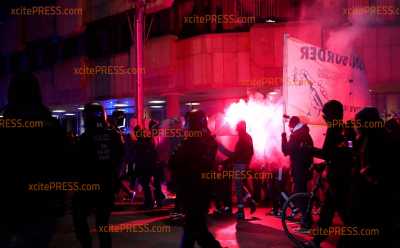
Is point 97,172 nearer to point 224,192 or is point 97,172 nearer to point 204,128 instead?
point 204,128

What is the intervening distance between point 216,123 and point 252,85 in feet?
20.7

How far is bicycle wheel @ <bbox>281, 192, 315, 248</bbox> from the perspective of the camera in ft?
24.1

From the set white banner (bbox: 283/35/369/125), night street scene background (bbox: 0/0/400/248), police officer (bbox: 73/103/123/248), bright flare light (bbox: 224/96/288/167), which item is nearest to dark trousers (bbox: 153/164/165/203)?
night street scene background (bbox: 0/0/400/248)

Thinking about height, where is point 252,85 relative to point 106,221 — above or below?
above

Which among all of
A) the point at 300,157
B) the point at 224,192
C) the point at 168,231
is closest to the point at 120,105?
the point at 224,192

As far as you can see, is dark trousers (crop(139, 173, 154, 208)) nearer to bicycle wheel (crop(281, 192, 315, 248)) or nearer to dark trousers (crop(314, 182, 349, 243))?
bicycle wheel (crop(281, 192, 315, 248))

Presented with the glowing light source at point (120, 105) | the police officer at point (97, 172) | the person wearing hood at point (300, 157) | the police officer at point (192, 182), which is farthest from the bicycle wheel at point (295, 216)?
the glowing light source at point (120, 105)

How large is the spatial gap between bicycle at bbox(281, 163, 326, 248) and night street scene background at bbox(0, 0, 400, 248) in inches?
1.5

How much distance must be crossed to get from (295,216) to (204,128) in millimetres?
3279

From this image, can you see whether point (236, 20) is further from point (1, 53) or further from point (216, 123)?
point (1, 53)

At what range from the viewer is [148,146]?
11.1m

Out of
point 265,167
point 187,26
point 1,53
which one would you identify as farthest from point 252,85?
point 1,53

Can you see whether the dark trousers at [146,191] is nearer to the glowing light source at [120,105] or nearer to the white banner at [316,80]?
the white banner at [316,80]

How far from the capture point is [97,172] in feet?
17.8
